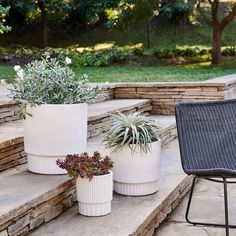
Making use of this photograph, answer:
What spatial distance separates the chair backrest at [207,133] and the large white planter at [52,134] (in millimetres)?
595

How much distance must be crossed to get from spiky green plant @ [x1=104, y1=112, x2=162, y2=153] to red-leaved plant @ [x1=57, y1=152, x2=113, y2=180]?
0.30m

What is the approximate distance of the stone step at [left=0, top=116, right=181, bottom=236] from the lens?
2.17m

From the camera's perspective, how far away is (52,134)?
106 inches

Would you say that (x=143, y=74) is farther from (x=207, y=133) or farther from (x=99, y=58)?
(x=207, y=133)

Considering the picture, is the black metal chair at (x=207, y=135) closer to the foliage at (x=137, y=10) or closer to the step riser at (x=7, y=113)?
the step riser at (x=7, y=113)

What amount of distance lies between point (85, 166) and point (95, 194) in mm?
156

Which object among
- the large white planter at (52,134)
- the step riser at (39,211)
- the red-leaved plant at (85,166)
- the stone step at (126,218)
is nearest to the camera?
the step riser at (39,211)

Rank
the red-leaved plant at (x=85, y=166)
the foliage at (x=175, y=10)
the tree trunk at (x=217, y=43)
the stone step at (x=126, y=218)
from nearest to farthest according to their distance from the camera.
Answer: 1. the stone step at (x=126, y=218)
2. the red-leaved plant at (x=85, y=166)
3. the tree trunk at (x=217, y=43)
4. the foliage at (x=175, y=10)

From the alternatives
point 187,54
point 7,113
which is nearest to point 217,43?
point 187,54

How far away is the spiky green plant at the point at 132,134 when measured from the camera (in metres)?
2.77

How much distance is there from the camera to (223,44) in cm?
1386

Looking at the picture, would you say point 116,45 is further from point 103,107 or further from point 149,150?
point 149,150

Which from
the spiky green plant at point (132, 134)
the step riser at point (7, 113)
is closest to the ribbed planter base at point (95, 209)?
the spiky green plant at point (132, 134)

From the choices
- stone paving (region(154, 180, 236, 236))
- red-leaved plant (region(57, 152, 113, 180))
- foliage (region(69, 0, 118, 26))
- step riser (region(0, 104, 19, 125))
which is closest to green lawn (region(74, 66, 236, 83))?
step riser (region(0, 104, 19, 125))
